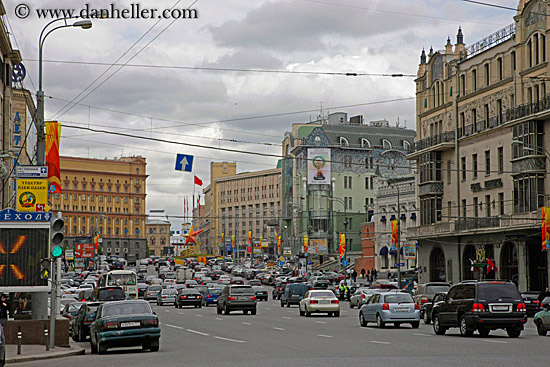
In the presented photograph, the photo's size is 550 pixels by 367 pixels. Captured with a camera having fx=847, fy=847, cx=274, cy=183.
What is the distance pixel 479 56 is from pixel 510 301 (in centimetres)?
4118

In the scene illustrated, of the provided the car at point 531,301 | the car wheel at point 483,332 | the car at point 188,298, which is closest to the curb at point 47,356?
the car wheel at point 483,332

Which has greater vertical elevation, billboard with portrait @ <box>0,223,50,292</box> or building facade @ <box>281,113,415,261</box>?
building facade @ <box>281,113,415,261</box>

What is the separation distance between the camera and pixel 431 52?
238 feet

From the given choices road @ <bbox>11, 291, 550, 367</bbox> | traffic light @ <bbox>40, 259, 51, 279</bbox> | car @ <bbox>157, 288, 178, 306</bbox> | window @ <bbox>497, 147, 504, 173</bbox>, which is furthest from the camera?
car @ <bbox>157, 288, 178, 306</bbox>

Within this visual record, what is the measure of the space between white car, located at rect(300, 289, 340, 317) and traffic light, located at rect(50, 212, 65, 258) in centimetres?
2088

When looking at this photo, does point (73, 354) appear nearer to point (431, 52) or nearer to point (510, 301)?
point (510, 301)

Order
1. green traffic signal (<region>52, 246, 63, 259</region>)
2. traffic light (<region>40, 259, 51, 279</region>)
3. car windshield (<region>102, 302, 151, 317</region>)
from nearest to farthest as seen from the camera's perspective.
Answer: car windshield (<region>102, 302, 151, 317</region>)
green traffic signal (<region>52, 246, 63, 259</region>)
traffic light (<region>40, 259, 51, 279</region>)

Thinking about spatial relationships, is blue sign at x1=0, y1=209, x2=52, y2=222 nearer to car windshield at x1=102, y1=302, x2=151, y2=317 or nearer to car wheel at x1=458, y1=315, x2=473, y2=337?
car windshield at x1=102, y1=302, x2=151, y2=317

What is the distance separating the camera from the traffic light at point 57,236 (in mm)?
22766

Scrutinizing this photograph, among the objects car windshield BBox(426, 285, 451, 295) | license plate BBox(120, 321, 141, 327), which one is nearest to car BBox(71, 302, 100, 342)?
license plate BBox(120, 321, 141, 327)

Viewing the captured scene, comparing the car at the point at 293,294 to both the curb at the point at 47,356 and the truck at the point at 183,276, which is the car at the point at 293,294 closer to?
the curb at the point at 47,356

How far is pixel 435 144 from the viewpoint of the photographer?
70.3 m

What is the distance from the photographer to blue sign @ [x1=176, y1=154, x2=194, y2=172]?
48281mm

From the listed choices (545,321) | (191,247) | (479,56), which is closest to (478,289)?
(545,321)
